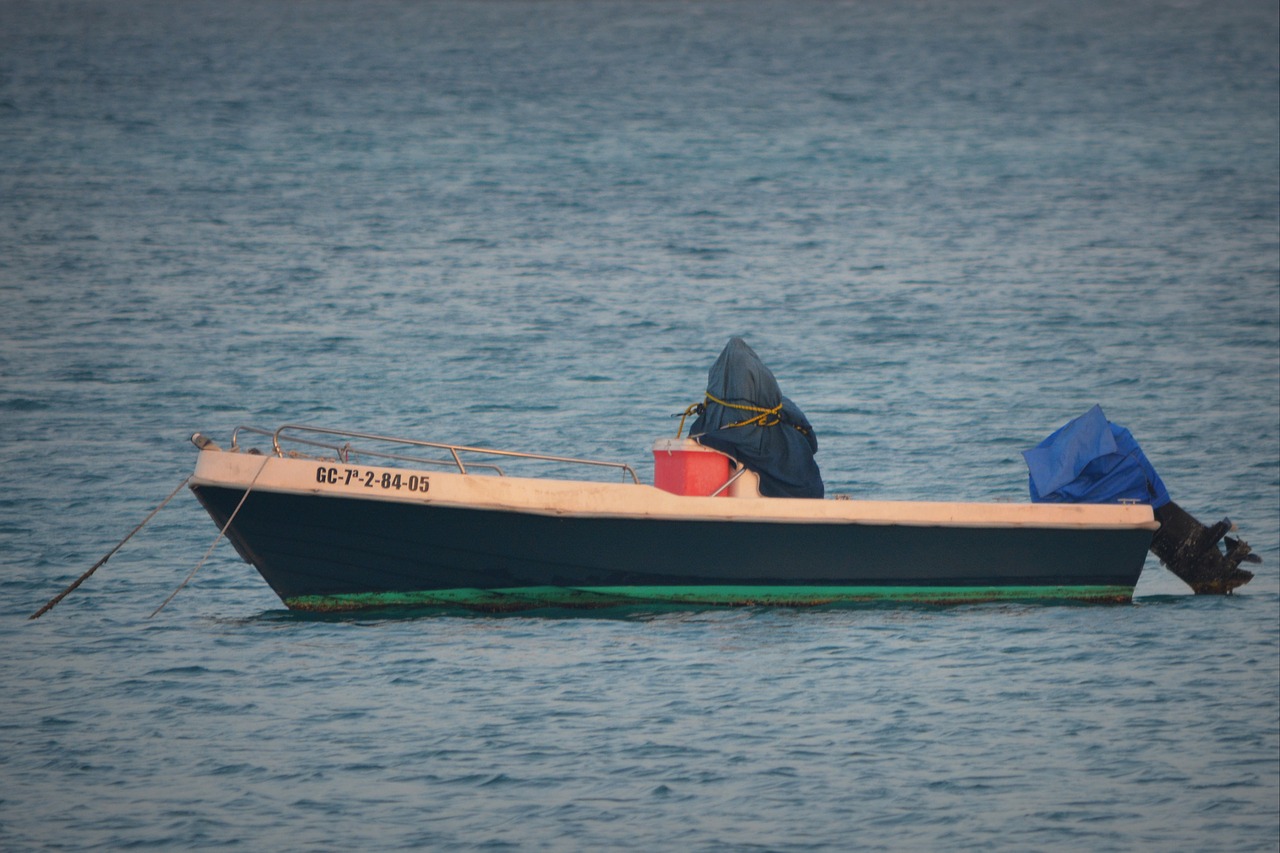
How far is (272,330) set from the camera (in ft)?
102

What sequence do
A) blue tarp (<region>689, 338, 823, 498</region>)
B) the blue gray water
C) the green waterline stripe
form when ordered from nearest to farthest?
1. the blue gray water
2. the green waterline stripe
3. blue tarp (<region>689, 338, 823, 498</region>)

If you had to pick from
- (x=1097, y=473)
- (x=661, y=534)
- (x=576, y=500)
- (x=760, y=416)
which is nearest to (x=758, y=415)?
(x=760, y=416)

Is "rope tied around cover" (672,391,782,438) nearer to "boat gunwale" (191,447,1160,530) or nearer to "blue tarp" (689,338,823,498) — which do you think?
"blue tarp" (689,338,823,498)

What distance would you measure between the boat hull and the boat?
0.5 inches

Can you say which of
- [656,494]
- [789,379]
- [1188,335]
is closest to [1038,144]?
[1188,335]

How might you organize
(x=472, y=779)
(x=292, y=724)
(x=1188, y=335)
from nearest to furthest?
(x=472, y=779)
(x=292, y=724)
(x=1188, y=335)

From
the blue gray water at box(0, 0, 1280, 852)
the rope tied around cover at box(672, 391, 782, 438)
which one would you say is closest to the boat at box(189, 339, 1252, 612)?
the rope tied around cover at box(672, 391, 782, 438)

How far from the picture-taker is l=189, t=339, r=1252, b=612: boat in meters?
14.1

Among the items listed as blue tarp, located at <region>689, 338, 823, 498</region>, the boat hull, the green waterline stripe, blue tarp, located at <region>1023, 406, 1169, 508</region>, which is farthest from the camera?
blue tarp, located at <region>1023, 406, 1169, 508</region>

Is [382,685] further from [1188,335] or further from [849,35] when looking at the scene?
[849,35]

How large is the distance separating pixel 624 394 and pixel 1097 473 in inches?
462

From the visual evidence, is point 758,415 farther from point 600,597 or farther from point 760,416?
point 600,597

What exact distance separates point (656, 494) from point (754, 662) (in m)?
1.55

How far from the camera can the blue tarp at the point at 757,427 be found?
14836 millimetres
